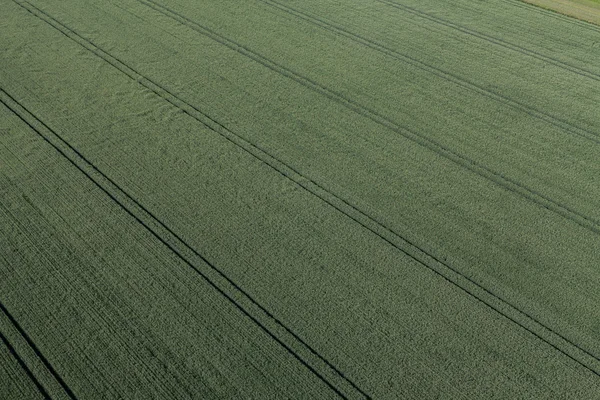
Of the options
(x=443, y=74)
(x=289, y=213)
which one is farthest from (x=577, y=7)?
(x=289, y=213)

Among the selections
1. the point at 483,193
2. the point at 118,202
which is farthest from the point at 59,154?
the point at 483,193

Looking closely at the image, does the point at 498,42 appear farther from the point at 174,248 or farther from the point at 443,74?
the point at 174,248

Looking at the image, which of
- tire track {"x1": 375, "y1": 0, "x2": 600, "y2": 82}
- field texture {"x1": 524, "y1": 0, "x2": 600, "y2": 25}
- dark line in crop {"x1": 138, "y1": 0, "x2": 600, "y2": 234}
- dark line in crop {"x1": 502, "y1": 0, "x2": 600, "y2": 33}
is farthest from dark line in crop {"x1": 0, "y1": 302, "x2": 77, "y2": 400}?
field texture {"x1": 524, "y1": 0, "x2": 600, "y2": 25}

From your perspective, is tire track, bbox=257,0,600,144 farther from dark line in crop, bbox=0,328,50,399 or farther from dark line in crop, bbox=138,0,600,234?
dark line in crop, bbox=0,328,50,399

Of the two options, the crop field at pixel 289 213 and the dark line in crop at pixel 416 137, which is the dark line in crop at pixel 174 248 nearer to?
the crop field at pixel 289 213

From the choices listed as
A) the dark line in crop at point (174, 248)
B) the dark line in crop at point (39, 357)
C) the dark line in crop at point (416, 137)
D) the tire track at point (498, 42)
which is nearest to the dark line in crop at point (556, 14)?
the tire track at point (498, 42)

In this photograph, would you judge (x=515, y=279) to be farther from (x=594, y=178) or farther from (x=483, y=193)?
(x=594, y=178)
